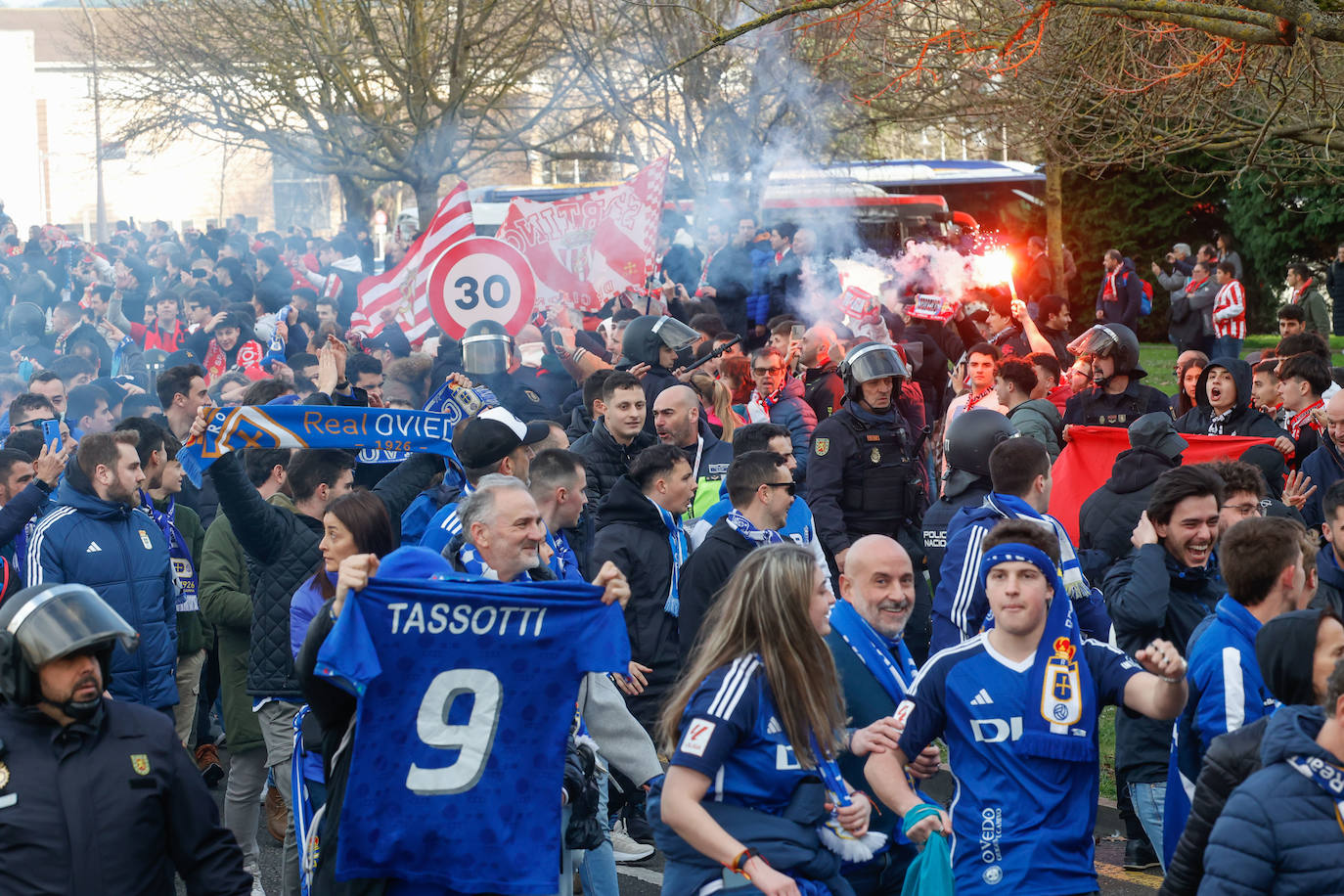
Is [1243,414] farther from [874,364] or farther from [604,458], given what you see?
[604,458]

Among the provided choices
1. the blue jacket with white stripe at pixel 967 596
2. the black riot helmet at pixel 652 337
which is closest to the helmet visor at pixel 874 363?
the black riot helmet at pixel 652 337

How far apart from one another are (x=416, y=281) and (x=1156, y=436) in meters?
7.51

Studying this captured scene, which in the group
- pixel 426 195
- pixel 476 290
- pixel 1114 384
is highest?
pixel 426 195

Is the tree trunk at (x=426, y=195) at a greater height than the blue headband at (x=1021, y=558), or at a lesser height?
greater

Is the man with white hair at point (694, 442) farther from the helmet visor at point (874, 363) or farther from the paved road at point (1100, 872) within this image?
the paved road at point (1100, 872)

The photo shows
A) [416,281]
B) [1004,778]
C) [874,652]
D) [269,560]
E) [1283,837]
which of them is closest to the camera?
[1283,837]

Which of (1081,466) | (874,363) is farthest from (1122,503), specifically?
(1081,466)

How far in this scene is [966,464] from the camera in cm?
684

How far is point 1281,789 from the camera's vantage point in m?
3.23

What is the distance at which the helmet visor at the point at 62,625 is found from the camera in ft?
11.9

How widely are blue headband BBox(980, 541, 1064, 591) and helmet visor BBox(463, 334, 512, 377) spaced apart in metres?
6.14

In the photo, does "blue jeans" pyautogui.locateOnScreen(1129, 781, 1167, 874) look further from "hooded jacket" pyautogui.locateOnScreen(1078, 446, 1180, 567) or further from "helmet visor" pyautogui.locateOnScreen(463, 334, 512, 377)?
"helmet visor" pyautogui.locateOnScreen(463, 334, 512, 377)

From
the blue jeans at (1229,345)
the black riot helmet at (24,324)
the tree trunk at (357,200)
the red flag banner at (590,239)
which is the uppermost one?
the tree trunk at (357,200)

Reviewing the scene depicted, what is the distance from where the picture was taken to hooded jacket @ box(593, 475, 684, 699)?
259 inches
